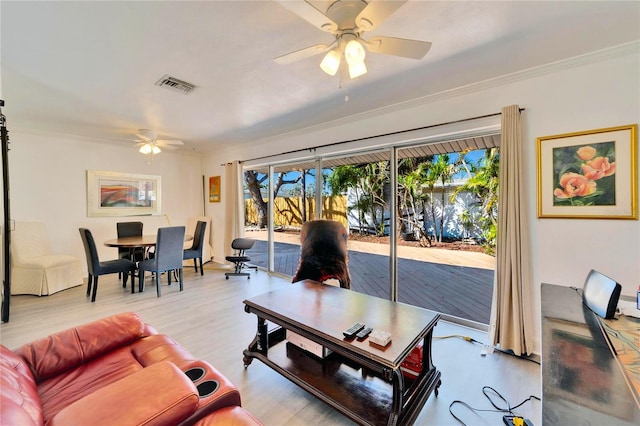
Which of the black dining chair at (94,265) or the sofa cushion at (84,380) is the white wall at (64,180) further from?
the sofa cushion at (84,380)

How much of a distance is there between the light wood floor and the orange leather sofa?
2.36 feet

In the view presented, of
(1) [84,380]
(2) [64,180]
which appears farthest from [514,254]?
(2) [64,180]

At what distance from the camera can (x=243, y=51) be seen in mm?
2084

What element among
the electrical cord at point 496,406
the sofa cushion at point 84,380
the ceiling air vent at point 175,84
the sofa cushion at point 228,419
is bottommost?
the electrical cord at point 496,406

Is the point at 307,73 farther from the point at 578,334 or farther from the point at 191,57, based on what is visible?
the point at 578,334

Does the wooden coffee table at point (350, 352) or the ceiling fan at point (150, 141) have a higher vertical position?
the ceiling fan at point (150, 141)

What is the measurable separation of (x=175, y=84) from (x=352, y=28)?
2.00 m

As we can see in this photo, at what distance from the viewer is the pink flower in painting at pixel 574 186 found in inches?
84.0

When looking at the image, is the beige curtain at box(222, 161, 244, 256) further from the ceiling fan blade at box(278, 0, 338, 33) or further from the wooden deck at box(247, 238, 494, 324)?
the ceiling fan blade at box(278, 0, 338, 33)

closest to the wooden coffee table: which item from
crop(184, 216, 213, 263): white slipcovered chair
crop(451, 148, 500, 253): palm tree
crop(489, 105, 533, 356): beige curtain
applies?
crop(489, 105, 533, 356): beige curtain

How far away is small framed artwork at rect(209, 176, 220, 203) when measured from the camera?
596 centimetres

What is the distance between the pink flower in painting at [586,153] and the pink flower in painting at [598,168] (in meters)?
0.03

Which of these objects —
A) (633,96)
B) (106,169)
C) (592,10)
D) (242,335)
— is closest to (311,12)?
(592,10)

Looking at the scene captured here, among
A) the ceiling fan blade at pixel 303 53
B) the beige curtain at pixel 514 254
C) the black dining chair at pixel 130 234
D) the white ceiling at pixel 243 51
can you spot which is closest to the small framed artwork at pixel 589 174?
the beige curtain at pixel 514 254
